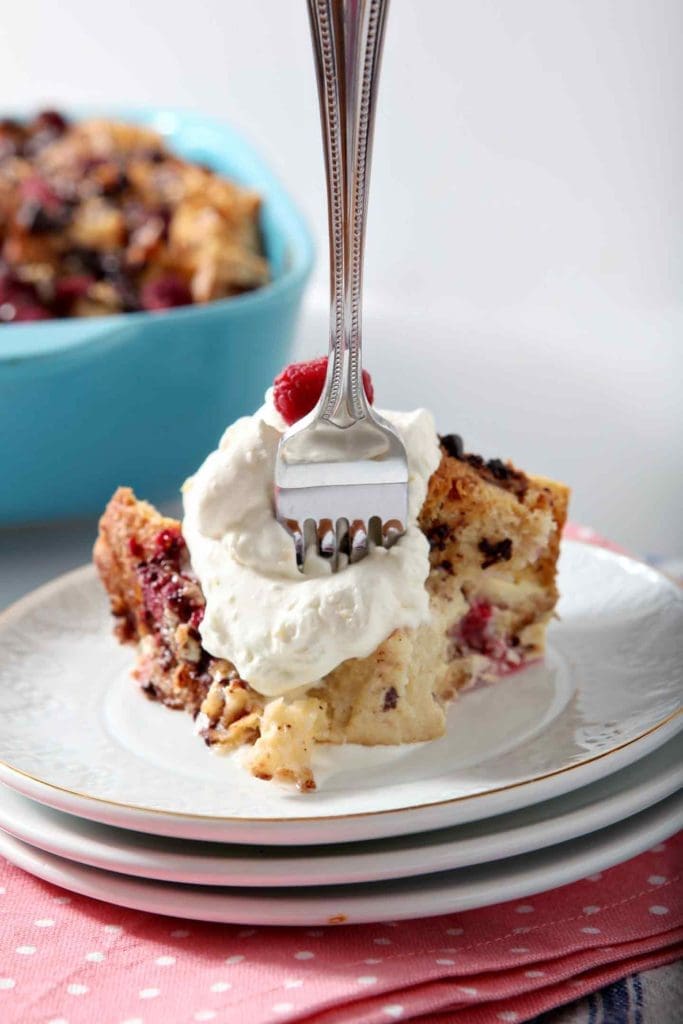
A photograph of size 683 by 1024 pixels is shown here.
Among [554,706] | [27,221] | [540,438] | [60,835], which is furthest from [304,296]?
[60,835]

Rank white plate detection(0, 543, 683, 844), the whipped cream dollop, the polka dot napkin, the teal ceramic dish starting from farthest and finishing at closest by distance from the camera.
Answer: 1. the teal ceramic dish
2. the whipped cream dollop
3. white plate detection(0, 543, 683, 844)
4. the polka dot napkin

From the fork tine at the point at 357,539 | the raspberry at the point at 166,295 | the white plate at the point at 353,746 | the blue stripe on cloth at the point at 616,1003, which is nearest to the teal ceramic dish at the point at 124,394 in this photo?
the raspberry at the point at 166,295

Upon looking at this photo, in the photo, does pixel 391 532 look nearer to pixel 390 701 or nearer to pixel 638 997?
pixel 390 701

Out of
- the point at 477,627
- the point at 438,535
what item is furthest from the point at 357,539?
the point at 477,627

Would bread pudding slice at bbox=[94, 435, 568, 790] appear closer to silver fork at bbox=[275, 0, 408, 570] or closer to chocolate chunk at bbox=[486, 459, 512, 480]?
chocolate chunk at bbox=[486, 459, 512, 480]

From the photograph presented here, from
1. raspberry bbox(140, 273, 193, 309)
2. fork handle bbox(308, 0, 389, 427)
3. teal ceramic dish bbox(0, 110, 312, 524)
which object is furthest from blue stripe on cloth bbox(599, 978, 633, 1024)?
raspberry bbox(140, 273, 193, 309)

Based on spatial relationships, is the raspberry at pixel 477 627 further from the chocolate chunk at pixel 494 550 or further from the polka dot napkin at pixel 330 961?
the polka dot napkin at pixel 330 961

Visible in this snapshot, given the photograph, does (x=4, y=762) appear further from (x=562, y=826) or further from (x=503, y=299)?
(x=503, y=299)
